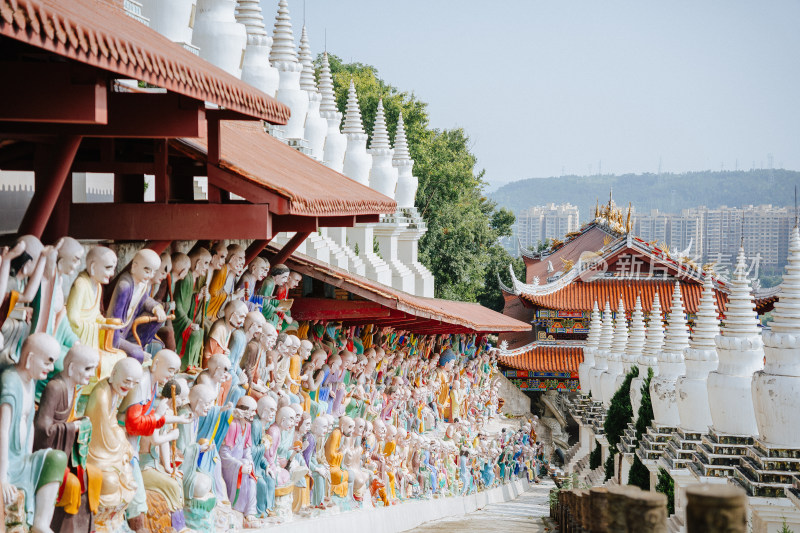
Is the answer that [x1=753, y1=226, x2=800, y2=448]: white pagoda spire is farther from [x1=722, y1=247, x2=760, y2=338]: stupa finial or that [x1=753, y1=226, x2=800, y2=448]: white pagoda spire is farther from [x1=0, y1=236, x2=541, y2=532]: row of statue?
[x1=0, y1=236, x2=541, y2=532]: row of statue

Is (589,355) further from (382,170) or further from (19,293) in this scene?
(19,293)

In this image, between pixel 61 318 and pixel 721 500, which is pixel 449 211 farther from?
pixel 721 500

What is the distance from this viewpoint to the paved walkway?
14281mm

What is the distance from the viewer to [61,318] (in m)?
6.62

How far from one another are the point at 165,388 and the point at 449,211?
111 feet

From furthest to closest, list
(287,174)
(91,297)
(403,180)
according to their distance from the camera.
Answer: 1. (403,180)
2. (287,174)
3. (91,297)

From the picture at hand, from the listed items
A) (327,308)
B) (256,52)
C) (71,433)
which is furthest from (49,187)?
(256,52)

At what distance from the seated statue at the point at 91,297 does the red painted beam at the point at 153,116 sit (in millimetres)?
749

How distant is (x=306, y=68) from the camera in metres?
22.0

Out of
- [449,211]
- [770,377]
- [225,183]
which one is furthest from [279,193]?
[449,211]

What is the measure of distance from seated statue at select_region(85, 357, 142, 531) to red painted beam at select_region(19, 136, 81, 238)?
0.95m

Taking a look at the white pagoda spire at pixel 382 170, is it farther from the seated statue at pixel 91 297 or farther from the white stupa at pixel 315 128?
the seated statue at pixel 91 297

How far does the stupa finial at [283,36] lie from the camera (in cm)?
1888

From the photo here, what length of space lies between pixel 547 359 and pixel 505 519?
59.6 feet
